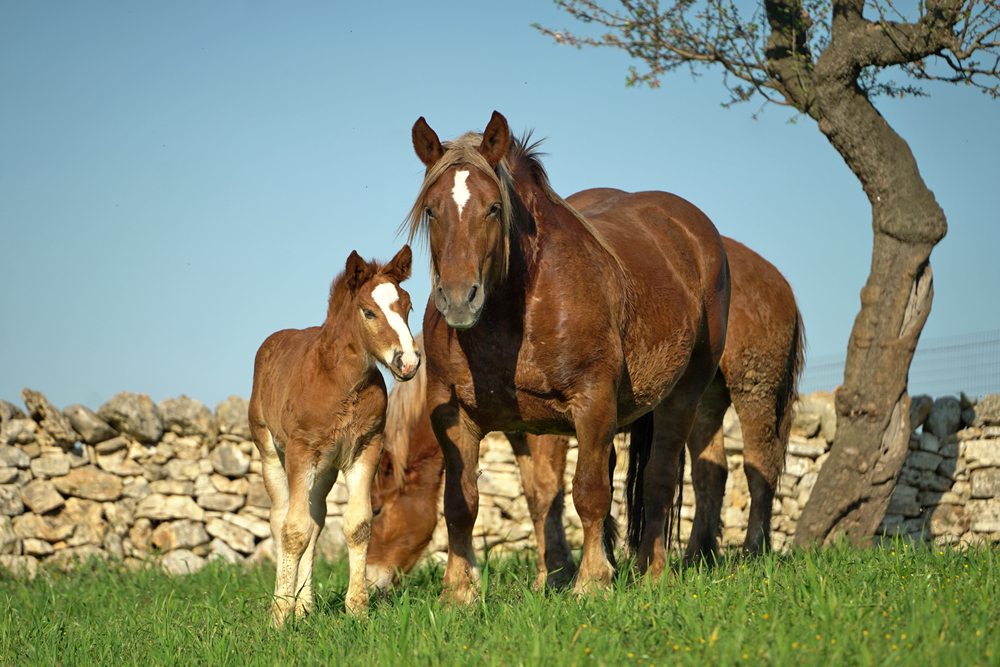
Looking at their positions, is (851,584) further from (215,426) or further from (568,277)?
(215,426)

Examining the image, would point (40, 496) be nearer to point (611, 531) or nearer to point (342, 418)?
point (342, 418)

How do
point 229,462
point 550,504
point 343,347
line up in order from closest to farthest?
point 343,347
point 550,504
point 229,462

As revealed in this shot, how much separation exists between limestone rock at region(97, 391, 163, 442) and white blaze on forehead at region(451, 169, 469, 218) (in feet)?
19.9

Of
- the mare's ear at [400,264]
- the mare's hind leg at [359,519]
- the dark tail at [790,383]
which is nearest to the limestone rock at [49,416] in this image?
the mare's hind leg at [359,519]

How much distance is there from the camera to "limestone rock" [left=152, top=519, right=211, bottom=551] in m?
8.27

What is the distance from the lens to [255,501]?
8625 mm

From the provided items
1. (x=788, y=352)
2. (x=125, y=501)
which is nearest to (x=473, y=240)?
(x=788, y=352)

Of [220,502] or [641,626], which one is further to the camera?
[220,502]

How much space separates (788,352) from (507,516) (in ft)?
12.5

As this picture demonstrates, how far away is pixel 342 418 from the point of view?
14.4 ft

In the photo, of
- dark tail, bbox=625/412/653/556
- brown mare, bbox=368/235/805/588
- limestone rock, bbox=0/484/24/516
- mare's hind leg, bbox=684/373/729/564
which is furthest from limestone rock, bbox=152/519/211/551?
mare's hind leg, bbox=684/373/729/564

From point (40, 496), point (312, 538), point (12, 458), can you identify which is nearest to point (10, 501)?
point (40, 496)

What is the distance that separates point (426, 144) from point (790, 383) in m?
3.99

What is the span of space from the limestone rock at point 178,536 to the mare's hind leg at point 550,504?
4410 millimetres
